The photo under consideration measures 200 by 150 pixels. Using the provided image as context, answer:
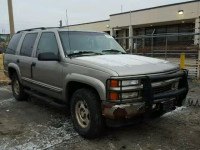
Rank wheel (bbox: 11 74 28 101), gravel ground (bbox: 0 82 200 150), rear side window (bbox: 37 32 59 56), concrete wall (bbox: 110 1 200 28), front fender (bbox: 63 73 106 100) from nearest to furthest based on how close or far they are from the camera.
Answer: front fender (bbox: 63 73 106 100), gravel ground (bbox: 0 82 200 150), rear side window (bbox: 37 32 59 56), wheel (bbox: 11 74 28 101), concrete wall (bbox: 110 1 200 28)

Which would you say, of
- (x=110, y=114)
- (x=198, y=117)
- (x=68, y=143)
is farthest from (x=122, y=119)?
(x=198, y=117)

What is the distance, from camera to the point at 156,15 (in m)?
20.4

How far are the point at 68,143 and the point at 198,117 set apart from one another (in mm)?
2882

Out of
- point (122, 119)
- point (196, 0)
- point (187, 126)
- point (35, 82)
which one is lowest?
point (187, 126)

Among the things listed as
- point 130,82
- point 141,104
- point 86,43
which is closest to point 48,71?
point 86,43

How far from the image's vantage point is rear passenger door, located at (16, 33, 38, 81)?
17.1ft

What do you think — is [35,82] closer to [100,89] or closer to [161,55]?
[100,89]

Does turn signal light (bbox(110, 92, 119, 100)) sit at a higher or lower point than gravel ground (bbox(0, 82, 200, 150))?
higher

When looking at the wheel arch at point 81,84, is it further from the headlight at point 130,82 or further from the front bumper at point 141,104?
the headlight at point 130,82

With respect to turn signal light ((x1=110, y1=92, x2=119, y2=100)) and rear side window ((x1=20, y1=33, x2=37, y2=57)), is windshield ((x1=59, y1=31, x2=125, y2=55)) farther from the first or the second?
turn signal light ((x1=110, y1=92, x2=119, y2=100))

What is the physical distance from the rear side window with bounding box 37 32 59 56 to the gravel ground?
3.87 feet

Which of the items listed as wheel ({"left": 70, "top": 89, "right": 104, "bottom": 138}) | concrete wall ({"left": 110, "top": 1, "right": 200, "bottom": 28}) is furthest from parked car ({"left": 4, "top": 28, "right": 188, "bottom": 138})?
concrete wall ({"left": 110, "top": 1, "right": 200, "bottom": 28})

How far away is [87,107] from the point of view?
3549 mm

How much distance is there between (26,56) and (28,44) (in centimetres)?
32
